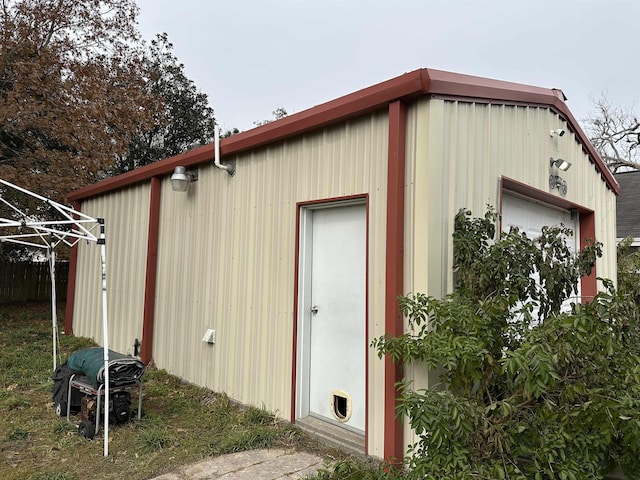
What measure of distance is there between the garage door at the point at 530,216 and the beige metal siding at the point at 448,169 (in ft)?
0.77

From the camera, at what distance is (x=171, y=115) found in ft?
56.2

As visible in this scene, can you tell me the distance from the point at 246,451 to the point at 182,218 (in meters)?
3.21

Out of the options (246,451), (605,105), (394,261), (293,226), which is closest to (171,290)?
(293,226)

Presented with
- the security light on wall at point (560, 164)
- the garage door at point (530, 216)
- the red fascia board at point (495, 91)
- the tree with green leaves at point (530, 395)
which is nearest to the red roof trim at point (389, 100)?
the red fascia board at point (495, 91)

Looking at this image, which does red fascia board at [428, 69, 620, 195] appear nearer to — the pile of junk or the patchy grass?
the patchy grass

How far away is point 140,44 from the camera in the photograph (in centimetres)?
1269

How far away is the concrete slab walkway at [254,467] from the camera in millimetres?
3070

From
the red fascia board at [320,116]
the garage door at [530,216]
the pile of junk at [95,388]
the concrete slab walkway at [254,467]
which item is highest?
the red fascia board at [320,116]

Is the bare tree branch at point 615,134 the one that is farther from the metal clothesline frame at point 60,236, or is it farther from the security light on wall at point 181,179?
the metal clothesline frame at point 60,236

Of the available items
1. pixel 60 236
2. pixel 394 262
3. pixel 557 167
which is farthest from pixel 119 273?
pixel 557 167

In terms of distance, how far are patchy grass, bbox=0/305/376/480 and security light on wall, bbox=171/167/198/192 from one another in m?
2.31

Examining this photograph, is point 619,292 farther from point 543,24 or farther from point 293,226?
point 543,24

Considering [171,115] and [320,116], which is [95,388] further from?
[171,115]

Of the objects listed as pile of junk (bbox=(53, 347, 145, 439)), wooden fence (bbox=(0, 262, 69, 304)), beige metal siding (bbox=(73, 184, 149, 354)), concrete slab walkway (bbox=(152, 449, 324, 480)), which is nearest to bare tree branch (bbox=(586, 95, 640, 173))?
beige metal siding (bbox=(73, 184, 149, 354))
